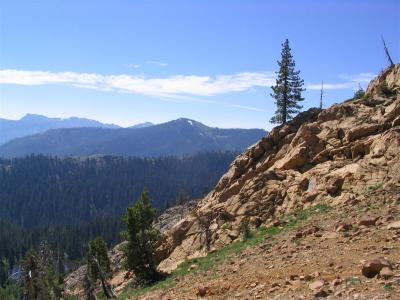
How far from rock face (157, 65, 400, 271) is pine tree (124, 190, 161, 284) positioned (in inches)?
85.7

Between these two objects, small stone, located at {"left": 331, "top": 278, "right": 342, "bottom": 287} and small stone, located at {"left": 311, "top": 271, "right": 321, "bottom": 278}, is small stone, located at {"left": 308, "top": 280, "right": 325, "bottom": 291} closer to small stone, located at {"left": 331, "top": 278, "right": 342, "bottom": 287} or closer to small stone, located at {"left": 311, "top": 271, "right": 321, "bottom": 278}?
small stone, located at {"left": 331, "top": 278, "right": 342, "bottom": 287}

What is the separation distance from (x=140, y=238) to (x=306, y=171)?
604 inches

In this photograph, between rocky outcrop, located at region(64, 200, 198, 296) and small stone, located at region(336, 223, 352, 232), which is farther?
rocky outcrop, located at region(64, 200, 198, 296)

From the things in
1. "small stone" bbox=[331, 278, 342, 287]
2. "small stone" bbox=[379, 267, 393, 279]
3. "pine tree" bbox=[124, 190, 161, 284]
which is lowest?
"pine tree" bbox=[124, 190, 161, 284]

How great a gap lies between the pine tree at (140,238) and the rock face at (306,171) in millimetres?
2177

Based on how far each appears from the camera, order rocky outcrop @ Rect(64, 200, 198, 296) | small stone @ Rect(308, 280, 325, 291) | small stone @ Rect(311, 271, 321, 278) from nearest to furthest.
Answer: small stone @ Rect(308, 280, 325, 291), small stone @ Rect(311, 271, 321, 278), rocky outcrop @ Rect(64, 200, 198, 296)

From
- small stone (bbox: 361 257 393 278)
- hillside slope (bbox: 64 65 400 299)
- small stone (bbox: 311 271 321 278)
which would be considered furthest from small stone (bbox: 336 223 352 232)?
small stone (bbox: 361 257 393 278)

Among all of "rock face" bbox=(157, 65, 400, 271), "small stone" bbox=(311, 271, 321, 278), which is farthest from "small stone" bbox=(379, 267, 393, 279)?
"rock face" bbox=(157, 65, 400, 271)

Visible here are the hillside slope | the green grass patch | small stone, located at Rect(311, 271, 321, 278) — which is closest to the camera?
small stone, located at Rect(311, 271, 321, 278)

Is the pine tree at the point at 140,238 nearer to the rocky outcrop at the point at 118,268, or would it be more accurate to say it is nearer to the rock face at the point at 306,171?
the rock face at the point at 306,171

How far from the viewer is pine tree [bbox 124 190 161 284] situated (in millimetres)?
37750

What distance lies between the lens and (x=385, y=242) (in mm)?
19781

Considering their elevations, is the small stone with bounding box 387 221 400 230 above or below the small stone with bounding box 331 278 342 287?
above

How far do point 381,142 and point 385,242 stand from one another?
15.5 m
